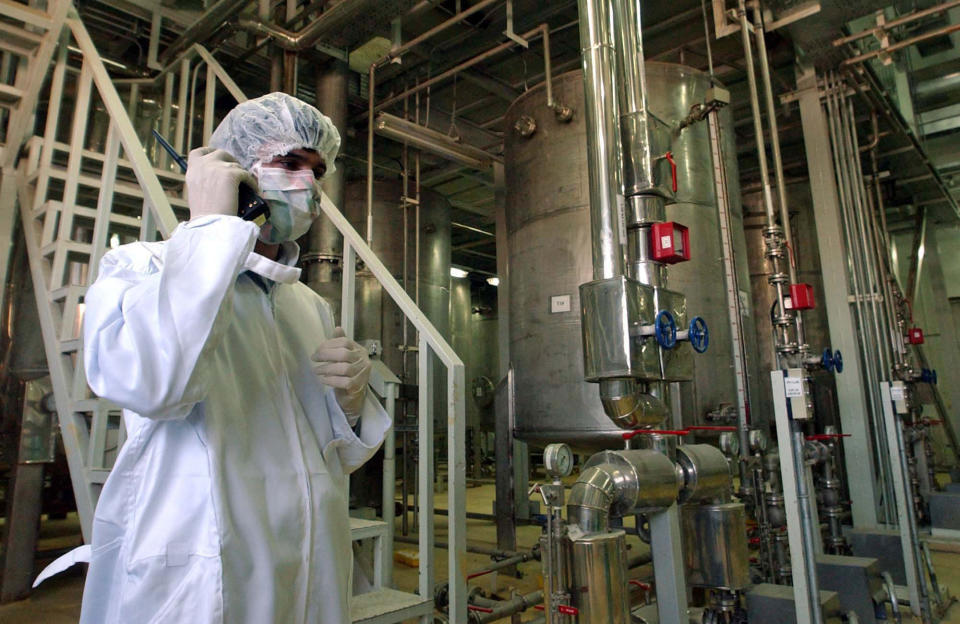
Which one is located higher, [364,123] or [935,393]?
[364,123]

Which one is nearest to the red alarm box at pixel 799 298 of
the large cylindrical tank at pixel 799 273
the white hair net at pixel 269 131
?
the white hair net at pixel 269 131

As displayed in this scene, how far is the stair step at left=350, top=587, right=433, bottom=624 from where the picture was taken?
1929mm

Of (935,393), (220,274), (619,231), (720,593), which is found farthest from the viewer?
(935,393)

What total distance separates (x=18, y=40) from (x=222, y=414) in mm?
2909

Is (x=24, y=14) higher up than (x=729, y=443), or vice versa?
(x=24, y=14)

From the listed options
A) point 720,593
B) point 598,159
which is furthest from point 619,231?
point 720,593

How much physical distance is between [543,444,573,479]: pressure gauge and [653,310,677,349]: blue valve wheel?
49cm

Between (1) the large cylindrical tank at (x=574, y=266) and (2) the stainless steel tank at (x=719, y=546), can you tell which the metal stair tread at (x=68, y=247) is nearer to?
(1) the large cylindrical tank at (x=574, y=266)

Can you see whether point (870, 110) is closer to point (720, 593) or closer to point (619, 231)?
point (619, 231)

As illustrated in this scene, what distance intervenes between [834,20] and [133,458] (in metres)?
4.44

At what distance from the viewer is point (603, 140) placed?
7.57 ft

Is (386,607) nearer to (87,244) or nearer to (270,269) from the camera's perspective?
(270,269)

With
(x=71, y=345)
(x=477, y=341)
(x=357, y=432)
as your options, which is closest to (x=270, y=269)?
(x=357, y=432)

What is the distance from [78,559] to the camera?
1.10m
